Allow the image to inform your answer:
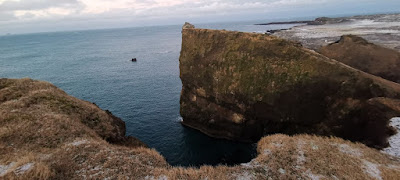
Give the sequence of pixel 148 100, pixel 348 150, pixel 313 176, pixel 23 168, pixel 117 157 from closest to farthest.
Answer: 1. pixel 23 168
2. pixel 313 176
3. pixel 117 157
4. pixel 348 150
5. pixel 148 100

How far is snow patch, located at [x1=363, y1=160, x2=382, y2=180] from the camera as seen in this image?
→ 53.4ft

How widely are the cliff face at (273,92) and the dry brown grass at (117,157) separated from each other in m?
6.76

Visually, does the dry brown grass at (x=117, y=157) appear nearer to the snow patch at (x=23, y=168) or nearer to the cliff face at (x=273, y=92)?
the snow patch at (x=23, y=168)

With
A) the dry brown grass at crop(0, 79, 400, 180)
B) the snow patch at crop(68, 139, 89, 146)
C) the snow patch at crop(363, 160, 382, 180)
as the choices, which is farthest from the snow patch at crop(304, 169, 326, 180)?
the snow patch at crop(68, 139, 89, 146)

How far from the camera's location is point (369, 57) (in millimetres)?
40688

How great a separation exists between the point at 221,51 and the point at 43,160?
2917 cm

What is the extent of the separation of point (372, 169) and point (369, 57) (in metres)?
32.8

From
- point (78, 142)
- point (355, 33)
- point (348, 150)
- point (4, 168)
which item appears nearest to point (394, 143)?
point (348, 150)

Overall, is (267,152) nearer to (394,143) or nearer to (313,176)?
(313,176)

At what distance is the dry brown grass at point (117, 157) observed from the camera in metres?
15.5

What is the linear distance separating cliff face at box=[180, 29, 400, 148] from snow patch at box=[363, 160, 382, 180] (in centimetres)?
644

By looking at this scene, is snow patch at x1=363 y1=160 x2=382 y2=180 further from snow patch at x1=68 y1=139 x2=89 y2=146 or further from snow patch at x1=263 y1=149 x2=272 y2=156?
snow patch at x1=68 y1=139 x2=89 y2=146

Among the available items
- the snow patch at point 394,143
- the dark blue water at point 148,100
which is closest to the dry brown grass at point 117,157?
the snow patch at point 394,143

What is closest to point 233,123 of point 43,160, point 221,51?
point 221,51
